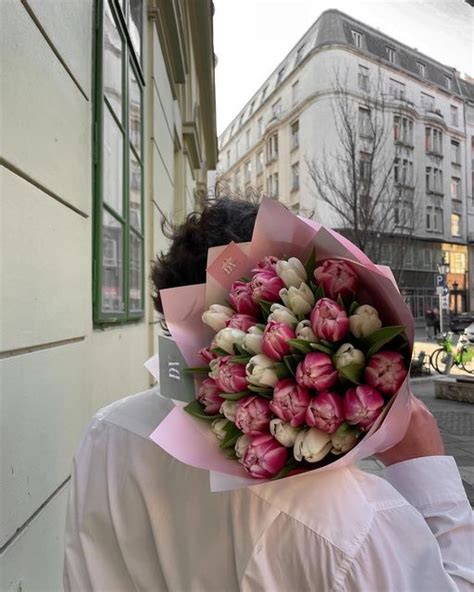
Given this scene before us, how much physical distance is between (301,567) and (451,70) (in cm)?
3754

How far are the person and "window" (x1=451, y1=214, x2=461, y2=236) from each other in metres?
38.9

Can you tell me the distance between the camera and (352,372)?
2.43 ft

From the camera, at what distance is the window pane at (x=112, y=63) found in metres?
2.56

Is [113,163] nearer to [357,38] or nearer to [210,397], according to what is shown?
[210,397]

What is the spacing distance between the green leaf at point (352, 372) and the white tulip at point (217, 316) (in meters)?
0.23

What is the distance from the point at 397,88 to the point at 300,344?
30761 mm

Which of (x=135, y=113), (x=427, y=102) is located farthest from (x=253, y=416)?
(x=427, y=102)

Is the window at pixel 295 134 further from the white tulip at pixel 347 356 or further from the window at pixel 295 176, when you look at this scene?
the white tulip at pixel 347 356

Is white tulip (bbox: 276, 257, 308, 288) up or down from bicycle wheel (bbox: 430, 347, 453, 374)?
up

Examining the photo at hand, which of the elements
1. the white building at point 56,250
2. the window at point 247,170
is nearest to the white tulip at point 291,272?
the white building at point 56,250

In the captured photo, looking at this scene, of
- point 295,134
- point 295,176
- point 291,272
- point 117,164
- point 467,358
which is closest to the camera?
point 291,272

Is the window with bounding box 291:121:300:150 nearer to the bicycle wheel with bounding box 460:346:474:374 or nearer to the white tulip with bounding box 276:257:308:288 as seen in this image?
the bicycle wheel with bounding box 460:346:474:374

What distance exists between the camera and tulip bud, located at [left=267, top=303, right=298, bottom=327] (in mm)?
781

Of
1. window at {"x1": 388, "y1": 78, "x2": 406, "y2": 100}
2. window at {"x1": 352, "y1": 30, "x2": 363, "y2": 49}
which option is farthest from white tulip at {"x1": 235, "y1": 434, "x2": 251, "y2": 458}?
window at {"x1": 352, "y1": 30, "x2": 363, "y2": 49}
